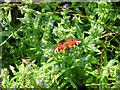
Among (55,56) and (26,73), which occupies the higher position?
(55,56)

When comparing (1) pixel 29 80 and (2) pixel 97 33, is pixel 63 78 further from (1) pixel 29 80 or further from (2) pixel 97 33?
(2) pixel 97 33

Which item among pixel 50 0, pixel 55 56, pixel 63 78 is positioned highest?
pixel 50 0

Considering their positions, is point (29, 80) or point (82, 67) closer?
point (29, 80)

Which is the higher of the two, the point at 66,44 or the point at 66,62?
the point at 66,44

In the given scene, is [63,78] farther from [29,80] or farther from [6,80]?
[6,80]

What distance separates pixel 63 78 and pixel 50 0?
4.02 ft

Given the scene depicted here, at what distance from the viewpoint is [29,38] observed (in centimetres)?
239

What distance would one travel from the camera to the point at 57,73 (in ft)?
6.69

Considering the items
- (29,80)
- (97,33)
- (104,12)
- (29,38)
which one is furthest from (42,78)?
(104,12)

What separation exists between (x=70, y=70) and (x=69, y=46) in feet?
1.04

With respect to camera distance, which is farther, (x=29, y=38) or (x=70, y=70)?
(x=29, y=38)

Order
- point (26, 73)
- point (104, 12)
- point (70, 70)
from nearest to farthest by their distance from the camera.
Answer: point (26, 73) → point (70, 70) → point (104, 12)

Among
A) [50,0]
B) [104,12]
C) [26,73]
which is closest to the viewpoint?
[26,73]

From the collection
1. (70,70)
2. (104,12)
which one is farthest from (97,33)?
(70,70)
